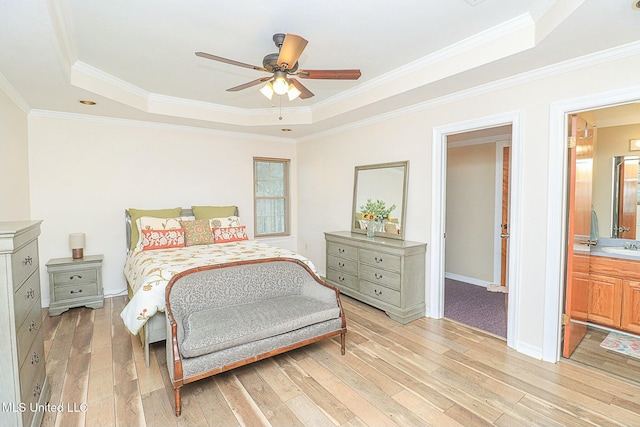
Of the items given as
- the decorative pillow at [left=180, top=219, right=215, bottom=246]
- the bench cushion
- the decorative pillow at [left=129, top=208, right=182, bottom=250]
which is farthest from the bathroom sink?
the decorative pillow at [left=129, top=208, right=182, bottom=250]

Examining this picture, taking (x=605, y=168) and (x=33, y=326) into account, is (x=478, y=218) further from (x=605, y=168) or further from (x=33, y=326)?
(x=33, y=326)

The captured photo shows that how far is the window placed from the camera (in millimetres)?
5613

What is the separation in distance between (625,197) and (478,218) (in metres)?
1.79

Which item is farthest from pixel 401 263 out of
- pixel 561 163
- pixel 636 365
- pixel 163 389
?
pixel 163 389

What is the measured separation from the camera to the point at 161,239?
3.89 m

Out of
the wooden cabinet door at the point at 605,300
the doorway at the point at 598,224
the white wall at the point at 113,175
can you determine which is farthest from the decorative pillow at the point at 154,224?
the wooden cabinet door at the point at 605,300

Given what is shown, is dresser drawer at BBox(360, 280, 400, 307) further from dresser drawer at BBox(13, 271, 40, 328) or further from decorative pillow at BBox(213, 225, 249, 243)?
dresser drawer at BBox(13, 271, 40, 328)

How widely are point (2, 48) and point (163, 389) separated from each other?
2680 millimetres

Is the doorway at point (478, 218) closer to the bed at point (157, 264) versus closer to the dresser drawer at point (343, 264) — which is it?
the dresser drawer at point (343, 264)

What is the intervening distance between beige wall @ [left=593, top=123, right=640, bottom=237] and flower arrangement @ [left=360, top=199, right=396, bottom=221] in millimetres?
2312

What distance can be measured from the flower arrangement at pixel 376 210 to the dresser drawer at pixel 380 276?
0.71 metres

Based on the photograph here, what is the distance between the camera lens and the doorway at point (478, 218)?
4.49 meters

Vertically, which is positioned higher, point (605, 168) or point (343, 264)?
point (605, 168)

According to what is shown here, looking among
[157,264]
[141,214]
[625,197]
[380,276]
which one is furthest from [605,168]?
[141,214]
